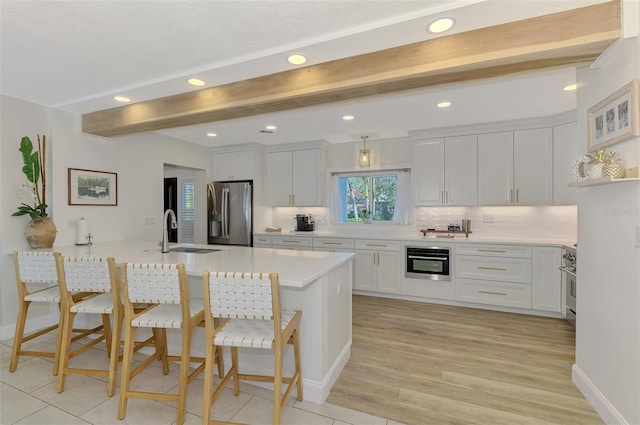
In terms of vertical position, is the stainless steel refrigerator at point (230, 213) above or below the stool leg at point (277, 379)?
above

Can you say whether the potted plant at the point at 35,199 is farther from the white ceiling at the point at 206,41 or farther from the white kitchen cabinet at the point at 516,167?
the white kitchen cabinet at the point at 516,167

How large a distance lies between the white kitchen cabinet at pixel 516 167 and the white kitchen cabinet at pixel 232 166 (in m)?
3.54

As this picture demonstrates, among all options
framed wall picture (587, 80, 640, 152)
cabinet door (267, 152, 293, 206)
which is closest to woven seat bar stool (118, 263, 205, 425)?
framed wall picture (587, 80, 640, 152)

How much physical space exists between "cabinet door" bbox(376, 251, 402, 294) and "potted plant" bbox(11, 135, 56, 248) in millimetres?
3907

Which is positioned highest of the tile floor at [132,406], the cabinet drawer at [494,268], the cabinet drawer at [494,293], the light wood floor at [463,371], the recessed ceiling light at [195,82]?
the recessed ceiling light at [195,82]

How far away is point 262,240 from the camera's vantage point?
4.97 m

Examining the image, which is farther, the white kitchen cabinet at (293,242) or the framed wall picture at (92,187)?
the white kitchen cabinet at (293,242)

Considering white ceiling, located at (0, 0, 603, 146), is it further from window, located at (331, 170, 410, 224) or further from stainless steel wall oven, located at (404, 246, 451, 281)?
stainless steel wall oven, located at (404, 246, 451, 281)

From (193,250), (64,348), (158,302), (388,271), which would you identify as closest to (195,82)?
(193,250)

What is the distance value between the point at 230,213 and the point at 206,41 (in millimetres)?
3370

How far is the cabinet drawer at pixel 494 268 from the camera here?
3.56 m

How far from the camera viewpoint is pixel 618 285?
1670mm

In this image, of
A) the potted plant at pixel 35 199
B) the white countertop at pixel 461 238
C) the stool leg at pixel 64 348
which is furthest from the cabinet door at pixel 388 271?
the potted plant at pixel 35 199

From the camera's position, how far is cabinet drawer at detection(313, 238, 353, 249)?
4.47 meters
